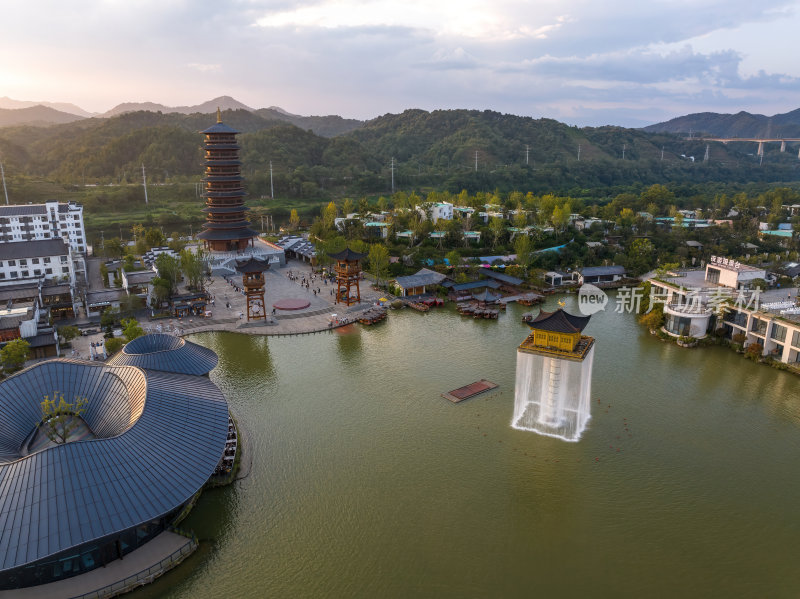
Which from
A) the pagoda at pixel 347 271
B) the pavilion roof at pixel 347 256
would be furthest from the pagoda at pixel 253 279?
the pagoda at pixel 347 271

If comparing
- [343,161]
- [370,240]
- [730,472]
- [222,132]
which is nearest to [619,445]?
[730,472]

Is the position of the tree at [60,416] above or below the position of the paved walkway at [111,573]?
above

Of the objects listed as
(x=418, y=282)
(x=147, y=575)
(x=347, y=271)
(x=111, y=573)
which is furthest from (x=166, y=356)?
(x=418, y=282)

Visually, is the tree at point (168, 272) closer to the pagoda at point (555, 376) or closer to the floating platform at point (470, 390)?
the floating platform at point (470, 390)

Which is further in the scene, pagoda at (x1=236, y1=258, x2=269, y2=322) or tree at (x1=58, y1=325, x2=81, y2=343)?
pagoda at (x1=236, y1=258, x2=269, y2=322)

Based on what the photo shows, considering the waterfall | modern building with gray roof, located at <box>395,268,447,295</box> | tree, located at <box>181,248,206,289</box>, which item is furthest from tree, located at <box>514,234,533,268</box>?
tree, located at <box>181,248,206,289</box>

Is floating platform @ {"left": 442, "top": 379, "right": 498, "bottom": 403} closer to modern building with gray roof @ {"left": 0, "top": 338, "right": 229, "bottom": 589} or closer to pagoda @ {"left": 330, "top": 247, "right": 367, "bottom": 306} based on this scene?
modern building with gray roof @ {"left": 0, "top": 338, "right": 229, "bottom": 589}
